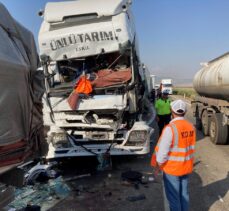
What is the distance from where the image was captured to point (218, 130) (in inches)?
370

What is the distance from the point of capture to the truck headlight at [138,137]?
7074mm

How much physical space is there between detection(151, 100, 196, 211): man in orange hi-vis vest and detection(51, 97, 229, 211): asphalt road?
2.62ft

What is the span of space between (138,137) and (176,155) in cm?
286

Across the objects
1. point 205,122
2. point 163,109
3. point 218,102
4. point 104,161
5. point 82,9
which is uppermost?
point 82,9

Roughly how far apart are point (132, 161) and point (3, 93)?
5.62m

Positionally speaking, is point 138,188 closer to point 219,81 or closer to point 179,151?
point 179,151

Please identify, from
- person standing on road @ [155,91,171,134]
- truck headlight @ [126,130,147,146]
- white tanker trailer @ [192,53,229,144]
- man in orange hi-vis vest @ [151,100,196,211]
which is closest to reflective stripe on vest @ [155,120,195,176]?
man in orange hi-vis vest @ [151,100,196,211]

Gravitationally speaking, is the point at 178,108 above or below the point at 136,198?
above

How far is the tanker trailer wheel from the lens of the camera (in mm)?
9352

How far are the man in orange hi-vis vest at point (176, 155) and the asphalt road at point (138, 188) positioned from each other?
0.80 metres

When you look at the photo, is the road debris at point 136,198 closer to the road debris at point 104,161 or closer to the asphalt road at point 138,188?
the asphalt road at point 138,188

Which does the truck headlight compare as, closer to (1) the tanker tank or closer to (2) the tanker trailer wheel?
(1) the tanker tank

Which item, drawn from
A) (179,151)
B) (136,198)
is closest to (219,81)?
(136,198)

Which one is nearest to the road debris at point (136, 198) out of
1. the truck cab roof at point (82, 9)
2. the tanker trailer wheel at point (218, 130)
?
the truck cab roof at point (82, 9)
